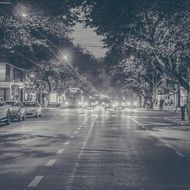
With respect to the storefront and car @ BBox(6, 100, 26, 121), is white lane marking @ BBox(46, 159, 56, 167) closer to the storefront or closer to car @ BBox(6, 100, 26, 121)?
car @ BBox(6, 100, 26, 121)

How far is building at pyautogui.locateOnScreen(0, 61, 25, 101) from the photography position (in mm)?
80938

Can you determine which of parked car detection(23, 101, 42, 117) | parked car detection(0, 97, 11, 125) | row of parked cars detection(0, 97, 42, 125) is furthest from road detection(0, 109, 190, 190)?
parked car detection(23, 101, 42, 117)

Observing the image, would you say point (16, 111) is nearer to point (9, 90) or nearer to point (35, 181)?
point (35, 181)

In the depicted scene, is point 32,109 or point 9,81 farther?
point 9,81

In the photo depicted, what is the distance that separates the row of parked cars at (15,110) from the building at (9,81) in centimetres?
3340

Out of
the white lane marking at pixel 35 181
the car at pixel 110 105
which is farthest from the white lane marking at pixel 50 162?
the car at pixel 110 105

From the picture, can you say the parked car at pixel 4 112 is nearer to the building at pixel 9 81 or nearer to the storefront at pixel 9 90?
the building at pixel 9 81

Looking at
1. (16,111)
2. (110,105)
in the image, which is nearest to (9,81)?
(110,105)

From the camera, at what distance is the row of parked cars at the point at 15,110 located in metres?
33.0

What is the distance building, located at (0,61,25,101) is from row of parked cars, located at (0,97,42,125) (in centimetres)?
3340

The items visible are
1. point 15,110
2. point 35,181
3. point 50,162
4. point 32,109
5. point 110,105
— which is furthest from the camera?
point 110,105

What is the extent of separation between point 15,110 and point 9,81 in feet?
149

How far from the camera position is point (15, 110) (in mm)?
38219

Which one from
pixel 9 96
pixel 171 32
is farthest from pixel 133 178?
pixel 9 96
